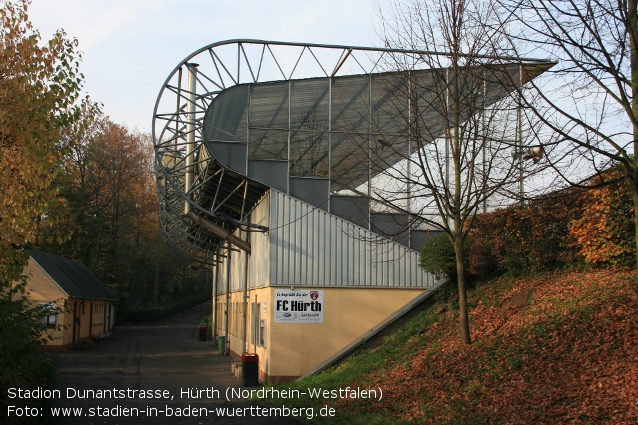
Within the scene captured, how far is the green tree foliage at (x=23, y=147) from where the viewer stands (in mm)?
10203

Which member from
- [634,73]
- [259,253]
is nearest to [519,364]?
[634,73]

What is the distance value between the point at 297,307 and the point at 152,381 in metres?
5.68

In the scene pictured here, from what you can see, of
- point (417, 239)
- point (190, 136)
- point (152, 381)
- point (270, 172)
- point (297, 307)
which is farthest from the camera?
point (190, 136)

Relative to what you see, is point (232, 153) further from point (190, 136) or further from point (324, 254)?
point (190, 136)

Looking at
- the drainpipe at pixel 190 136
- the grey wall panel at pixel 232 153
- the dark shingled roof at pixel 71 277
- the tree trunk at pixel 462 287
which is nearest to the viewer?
the tree trunk at pixel 462 287

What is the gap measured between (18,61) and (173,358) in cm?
2104

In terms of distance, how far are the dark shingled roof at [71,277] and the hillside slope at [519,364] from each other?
23.0 metres

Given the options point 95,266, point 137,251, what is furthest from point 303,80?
point 137,251

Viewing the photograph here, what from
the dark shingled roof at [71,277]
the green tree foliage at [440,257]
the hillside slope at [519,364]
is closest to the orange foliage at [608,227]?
the hillside slope at [519,364]

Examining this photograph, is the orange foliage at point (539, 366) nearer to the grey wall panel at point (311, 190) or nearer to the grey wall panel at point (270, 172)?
the grey wall panel at point (311, 190)

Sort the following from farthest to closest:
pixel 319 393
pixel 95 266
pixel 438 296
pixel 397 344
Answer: pixel 95 266
pixel 438 296
pixel 397 344
pixel 319 393

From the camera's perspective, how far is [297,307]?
63.5 ft

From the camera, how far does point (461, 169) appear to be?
1263cm

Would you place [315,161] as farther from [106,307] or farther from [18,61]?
[106,307]
